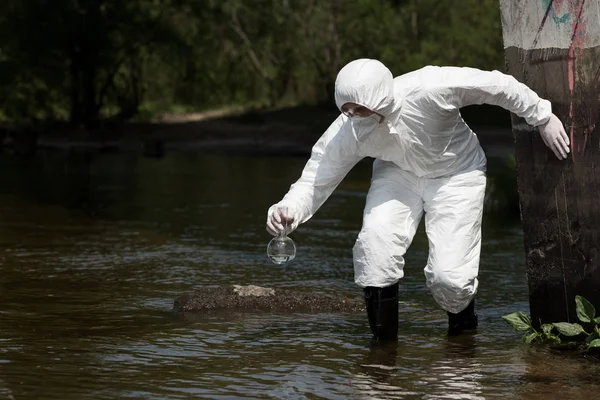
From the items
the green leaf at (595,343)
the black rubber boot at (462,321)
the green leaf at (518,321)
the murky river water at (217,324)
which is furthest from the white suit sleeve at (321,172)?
the green leaf at (595,343)

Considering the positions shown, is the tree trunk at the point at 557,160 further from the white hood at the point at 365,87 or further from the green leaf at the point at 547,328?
the white hood at the point at 365,87

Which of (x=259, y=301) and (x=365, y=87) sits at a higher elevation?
(x=365, y=87)

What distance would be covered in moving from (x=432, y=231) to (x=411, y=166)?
35 cm

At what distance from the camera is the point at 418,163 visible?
21.9 feet

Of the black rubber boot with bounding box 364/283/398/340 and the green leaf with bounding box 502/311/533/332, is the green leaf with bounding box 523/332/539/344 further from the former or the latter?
the black rubber boot with bounding box 364/283/398/340

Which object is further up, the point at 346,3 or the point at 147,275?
the point at 346,3

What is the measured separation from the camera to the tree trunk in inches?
249

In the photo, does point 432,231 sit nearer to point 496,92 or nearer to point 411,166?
point 411,166

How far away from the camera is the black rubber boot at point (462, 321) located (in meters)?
7.18

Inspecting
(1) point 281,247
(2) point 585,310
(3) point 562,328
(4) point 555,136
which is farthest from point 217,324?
(4) point 555,136

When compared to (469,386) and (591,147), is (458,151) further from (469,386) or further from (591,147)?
Result: (469,386)

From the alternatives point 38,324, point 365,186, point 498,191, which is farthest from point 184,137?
point 38,324

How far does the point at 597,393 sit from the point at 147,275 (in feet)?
15.0

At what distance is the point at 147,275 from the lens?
31.2 ft
